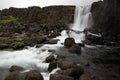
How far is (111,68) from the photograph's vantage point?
17859 mm

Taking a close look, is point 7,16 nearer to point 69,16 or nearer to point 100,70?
point 69,16

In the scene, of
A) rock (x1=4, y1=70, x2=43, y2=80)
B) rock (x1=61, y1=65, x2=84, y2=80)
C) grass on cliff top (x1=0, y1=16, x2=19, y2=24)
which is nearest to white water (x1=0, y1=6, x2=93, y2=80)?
rock (x1=4, y1=70, x2=43, y2=80)

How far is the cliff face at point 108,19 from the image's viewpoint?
123ft

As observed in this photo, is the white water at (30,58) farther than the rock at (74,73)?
Yes

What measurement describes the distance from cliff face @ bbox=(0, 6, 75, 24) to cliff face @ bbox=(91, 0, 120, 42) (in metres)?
11.8

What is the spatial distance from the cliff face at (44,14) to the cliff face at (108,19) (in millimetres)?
11809

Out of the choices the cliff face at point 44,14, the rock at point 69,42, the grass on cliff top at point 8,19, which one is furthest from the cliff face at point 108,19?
the grass on cliff top at point 8,19

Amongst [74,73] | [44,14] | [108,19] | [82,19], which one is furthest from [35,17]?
[74,73]

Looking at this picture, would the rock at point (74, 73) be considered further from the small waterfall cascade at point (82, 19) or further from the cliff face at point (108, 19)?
the small waterfall cascade at point (82, 19)

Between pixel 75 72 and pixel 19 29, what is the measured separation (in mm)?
36098

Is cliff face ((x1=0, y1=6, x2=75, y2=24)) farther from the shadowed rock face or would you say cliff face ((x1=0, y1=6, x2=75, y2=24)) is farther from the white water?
the white water

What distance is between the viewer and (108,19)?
40312 mm

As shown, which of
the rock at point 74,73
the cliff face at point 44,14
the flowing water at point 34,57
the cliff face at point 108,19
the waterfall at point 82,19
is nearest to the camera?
the rock at point 74,73

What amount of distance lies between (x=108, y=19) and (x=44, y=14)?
26.4m
